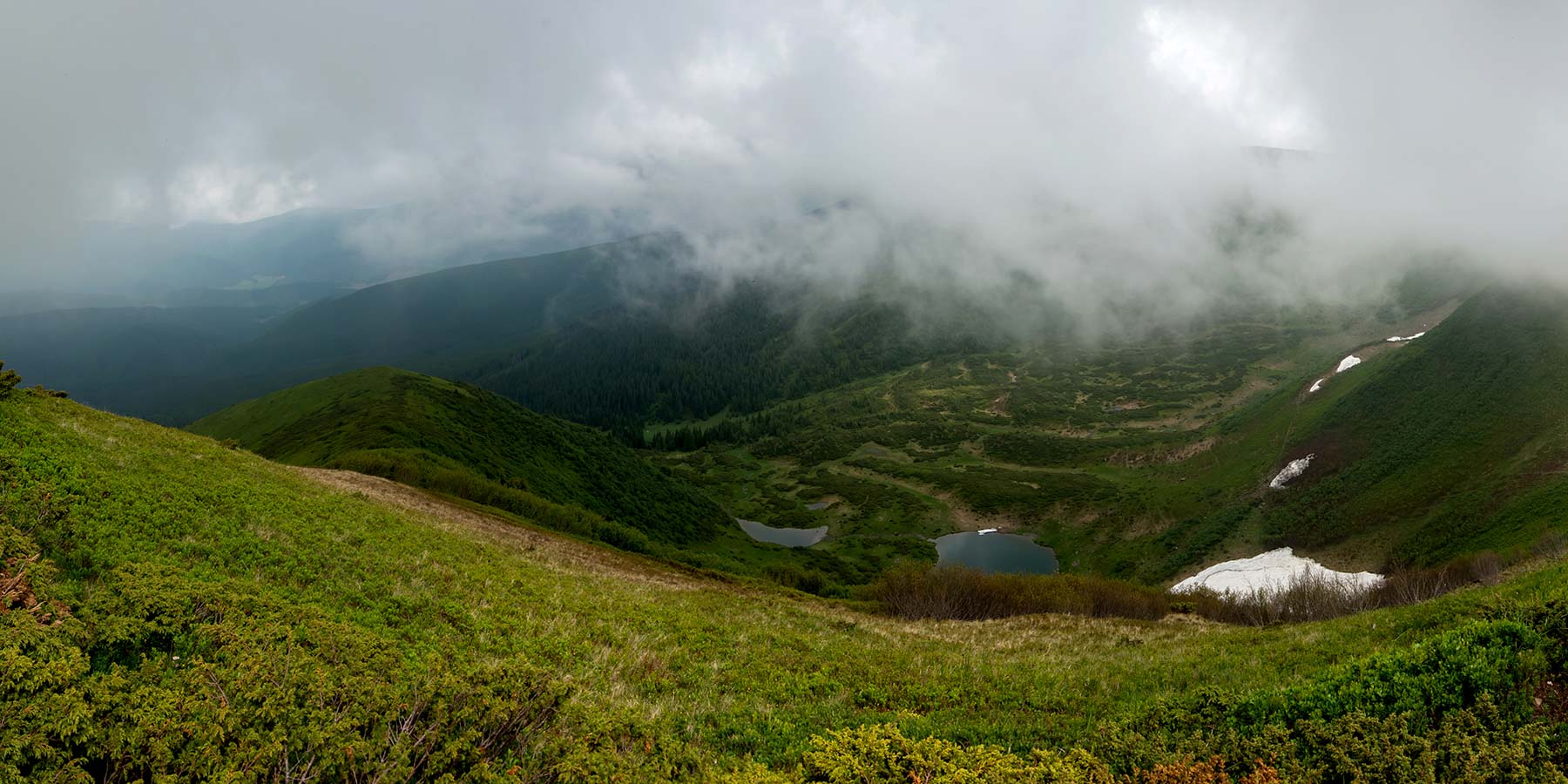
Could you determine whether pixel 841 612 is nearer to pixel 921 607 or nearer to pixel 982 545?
pixel 921 607

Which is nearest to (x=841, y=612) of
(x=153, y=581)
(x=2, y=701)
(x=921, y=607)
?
(x=921, y=607)

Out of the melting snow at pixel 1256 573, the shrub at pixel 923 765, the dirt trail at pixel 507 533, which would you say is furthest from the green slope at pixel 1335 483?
the shrub at pixel 923 765

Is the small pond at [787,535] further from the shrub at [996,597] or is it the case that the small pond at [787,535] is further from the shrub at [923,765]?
the shrub at [923,765]

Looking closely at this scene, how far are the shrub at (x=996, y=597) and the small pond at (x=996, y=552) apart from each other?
8922cm

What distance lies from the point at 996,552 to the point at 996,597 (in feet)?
380

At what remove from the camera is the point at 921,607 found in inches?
1538

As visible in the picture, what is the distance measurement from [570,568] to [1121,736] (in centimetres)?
2586

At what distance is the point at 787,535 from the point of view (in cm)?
16838

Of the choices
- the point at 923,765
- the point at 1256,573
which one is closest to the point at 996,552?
the point at 1256,573

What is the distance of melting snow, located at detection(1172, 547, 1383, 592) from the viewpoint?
86.4m

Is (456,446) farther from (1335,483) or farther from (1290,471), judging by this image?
(1290,471)

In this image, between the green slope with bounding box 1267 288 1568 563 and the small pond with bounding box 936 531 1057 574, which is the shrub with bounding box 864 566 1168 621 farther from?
the small pond with bounding box 936 531 1057 574

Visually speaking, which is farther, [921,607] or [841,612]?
[921,607]

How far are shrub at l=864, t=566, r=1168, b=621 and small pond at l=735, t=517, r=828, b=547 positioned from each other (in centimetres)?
10896
